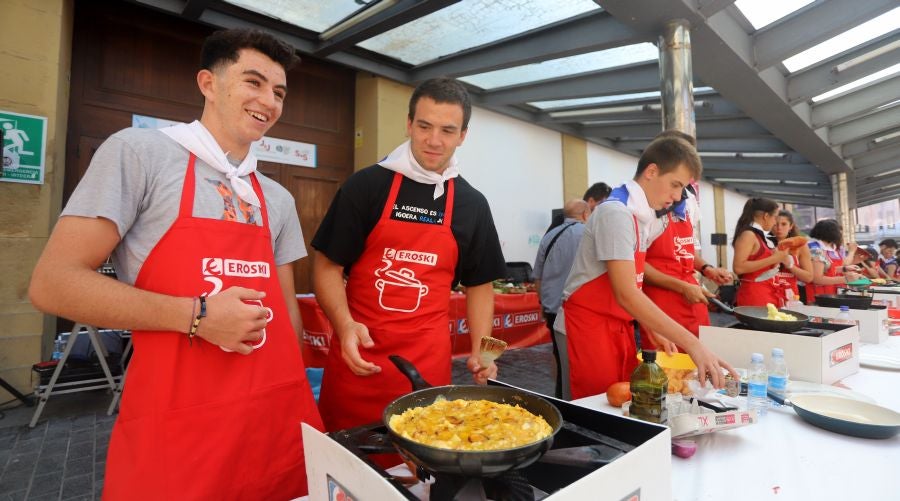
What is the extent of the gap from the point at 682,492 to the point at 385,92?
6141 mm

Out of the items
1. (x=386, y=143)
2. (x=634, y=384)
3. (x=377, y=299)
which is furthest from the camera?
(x=386, y=143)

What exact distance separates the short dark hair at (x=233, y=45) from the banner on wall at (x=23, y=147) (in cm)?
383

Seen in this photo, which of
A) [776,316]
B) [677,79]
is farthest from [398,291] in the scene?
[677,79]

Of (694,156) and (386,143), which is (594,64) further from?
(694,156)

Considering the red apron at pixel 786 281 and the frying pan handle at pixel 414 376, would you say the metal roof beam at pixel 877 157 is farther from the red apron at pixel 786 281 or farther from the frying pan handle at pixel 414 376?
the frying pan handle at pixel 414 376

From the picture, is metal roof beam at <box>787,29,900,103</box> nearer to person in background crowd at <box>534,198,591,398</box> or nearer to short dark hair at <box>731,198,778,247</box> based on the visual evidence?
short dark hair at <box>731,198,778,247</box>

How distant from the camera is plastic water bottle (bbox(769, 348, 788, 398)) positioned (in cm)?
153

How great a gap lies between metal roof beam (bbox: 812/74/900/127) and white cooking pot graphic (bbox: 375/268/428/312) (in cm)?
821

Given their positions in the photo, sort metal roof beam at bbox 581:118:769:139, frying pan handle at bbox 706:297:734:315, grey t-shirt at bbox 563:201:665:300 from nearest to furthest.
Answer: grey t-shirt at bbox 563:201:665:300
frying pan handle at bbox 706:297:734:315
metal roof beam at bbox 581:118:769:139

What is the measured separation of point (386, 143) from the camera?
A: 6180 millimetres

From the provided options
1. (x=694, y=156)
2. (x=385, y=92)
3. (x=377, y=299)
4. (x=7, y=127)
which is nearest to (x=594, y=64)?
(x=385, y=92)

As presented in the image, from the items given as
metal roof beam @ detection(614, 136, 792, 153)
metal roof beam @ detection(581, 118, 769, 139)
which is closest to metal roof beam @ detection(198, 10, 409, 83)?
metal roof beam @ detection(581, 118, 769, 139)

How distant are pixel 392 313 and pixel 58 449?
2.96 m

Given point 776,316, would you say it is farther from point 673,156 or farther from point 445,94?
point 445,94
